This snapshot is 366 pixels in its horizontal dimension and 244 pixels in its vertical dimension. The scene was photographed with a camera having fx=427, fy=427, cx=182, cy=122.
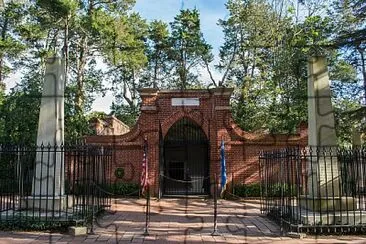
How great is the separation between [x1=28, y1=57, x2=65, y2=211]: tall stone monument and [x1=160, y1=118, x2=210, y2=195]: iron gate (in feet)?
24.1

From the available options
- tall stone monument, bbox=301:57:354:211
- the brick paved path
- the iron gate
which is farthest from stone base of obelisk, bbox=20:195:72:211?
the iron gate

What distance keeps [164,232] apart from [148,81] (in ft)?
73.8

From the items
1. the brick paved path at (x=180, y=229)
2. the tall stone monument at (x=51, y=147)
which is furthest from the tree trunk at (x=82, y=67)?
the tall stone monument at (x=51, y=147)

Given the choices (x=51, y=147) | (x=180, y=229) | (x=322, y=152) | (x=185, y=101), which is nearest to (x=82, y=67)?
(x=185, y=101)

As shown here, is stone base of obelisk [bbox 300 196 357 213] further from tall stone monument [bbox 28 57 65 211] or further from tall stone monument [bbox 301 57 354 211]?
tall stone monument [bbox 28 57 65 211]

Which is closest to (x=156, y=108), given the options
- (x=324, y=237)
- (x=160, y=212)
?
(x=160, y=212)

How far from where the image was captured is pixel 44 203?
9.62 metres

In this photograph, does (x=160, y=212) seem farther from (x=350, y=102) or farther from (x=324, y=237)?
(x=350, y=102)

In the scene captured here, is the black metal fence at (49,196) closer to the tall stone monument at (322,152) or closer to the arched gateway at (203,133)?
the tall stone monument at (322,152)

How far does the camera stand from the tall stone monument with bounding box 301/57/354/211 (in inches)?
370

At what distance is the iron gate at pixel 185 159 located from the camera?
1791cm

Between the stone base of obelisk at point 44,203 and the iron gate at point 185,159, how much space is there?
7614 millimetres

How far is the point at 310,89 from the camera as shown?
10.4 meters

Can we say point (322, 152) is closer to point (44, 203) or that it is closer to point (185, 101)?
point (44, 203)
